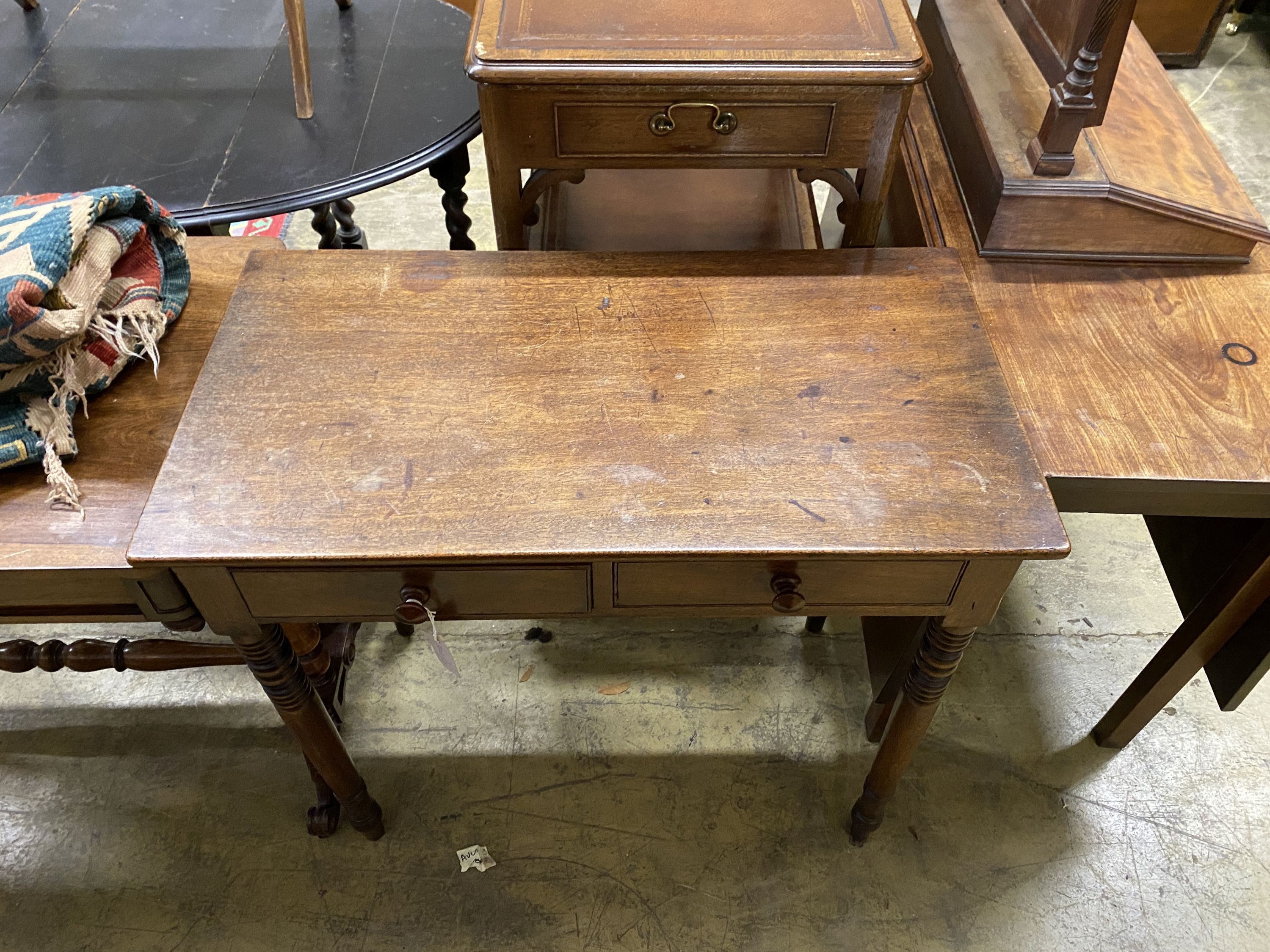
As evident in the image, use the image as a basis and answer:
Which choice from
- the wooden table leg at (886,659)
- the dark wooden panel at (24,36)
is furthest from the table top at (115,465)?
the wooden table leg at (886,659)

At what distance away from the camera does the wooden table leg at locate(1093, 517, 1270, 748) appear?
126cm

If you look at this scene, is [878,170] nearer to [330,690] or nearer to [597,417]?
[597,417]

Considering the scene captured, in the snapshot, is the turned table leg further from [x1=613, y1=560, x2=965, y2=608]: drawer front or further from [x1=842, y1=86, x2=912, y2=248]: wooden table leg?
[x1=613, y1=560, x2=965, y2=608]: drawer front

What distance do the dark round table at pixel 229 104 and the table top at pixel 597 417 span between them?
1.15 feet

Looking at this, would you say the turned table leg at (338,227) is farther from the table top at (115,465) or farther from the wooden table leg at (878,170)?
the wooden table leg at (878,170)

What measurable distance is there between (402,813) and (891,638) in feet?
2.96

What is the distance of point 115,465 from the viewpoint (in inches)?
42.6

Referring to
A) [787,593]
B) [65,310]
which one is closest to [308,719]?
[65,310]

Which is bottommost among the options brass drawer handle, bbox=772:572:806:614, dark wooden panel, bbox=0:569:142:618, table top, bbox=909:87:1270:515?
dark wooden panel, bbox=0:569:142:618

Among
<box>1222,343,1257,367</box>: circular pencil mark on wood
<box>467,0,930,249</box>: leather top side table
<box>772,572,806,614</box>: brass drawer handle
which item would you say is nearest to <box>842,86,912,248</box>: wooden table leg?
<box>467,0,930,249</box>: leather top side table

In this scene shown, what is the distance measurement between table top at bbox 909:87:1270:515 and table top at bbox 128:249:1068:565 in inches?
4.7

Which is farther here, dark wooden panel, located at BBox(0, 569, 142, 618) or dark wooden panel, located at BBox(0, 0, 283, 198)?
dark wooden panel, located at BBox(0, 0, 283, 198)

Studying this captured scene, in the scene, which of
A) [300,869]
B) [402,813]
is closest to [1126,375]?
[402,813]

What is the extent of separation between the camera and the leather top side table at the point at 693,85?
115 cm
